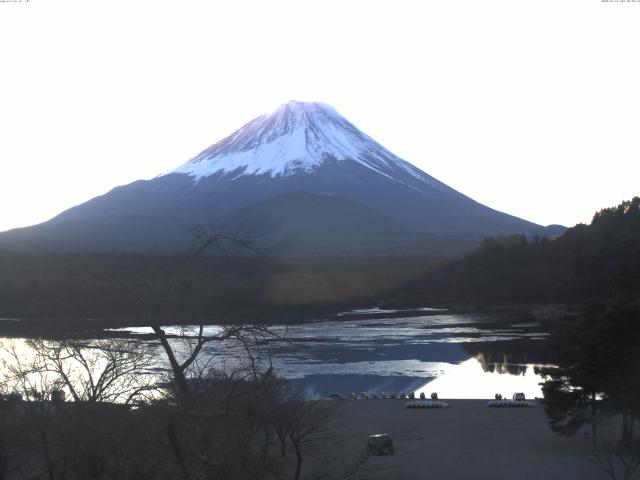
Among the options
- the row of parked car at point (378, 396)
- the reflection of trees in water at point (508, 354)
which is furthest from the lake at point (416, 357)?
the row of parked car at point (378, 396)

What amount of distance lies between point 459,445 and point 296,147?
94494mm

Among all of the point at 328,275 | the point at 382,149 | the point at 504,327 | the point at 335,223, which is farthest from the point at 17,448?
the point at 382,149

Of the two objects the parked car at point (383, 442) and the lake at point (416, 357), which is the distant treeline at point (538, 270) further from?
the parked car at point (383, 442)

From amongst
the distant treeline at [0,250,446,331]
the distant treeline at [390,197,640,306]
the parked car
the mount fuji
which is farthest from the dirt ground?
the mount fuji

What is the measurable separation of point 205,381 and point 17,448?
221 cm

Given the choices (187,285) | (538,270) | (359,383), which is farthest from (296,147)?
(187,285)

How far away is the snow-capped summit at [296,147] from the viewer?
10300cm

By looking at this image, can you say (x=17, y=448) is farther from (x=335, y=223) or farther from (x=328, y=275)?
(x=335, y=223)

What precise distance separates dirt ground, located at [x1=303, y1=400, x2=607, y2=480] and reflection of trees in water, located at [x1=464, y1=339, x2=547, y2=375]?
521 cm

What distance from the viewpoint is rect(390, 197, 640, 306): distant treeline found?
134ft

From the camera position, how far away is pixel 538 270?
1745 inches

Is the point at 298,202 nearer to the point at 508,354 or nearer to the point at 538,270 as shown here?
the point at 538,270

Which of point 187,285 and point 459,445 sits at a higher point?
point 187,285

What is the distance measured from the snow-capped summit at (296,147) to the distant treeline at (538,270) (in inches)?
2117
